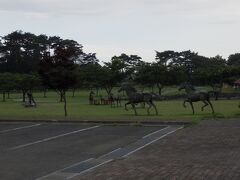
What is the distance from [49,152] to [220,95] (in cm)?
5611

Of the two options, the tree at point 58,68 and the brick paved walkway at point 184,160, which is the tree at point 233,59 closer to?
the tree at point 58,68

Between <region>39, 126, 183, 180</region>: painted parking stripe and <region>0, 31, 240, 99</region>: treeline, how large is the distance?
12539 mm

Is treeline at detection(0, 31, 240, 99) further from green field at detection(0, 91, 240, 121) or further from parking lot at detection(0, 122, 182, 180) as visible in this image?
parking lot at detection(0, 122, 182, 180)

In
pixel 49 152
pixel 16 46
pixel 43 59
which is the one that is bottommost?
pixel 49 152

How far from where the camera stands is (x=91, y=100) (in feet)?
178

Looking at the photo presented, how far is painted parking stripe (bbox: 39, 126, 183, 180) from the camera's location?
461 inches

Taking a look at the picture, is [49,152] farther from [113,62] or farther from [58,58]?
[113,62]

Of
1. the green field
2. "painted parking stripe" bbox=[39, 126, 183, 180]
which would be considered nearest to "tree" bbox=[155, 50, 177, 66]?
the green field

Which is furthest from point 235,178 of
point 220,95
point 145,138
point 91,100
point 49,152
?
point 220,95

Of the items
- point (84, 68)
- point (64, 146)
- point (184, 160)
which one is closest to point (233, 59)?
point (84, 68)

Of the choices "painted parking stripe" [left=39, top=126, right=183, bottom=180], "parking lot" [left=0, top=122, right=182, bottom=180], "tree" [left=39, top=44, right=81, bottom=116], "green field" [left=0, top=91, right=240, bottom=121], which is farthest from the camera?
"tree" [left=39, top=44, right=81, bottom=116]

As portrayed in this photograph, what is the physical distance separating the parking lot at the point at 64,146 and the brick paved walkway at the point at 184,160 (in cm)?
62

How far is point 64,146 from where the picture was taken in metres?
17.5

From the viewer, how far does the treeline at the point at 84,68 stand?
32.2m
